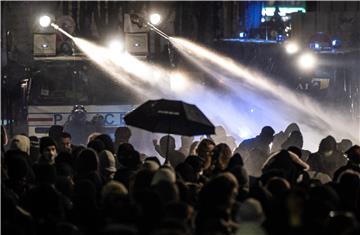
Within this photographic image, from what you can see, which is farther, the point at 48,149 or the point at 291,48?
the point at 291,48

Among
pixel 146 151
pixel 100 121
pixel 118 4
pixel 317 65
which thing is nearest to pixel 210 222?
pixel 146 151

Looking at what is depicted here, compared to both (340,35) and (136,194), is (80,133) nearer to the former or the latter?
(340,35)

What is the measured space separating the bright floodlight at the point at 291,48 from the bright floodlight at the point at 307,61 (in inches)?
11.9

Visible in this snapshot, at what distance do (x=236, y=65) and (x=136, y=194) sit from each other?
664 inches

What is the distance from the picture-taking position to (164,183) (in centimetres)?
795

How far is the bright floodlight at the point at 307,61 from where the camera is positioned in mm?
22688

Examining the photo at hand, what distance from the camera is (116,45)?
25234mm

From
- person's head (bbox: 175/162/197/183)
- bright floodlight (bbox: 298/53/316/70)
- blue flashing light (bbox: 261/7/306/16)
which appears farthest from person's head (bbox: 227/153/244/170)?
blue flashing light (bbox: 261/7/306/16)

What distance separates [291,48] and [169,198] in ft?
52.5

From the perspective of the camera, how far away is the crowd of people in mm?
6879

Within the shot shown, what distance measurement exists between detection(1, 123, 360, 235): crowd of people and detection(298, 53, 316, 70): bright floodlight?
38.5 ft

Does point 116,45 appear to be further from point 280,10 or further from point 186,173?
point 186,173

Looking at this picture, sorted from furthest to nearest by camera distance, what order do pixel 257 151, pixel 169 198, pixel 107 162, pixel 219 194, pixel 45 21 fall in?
1. pixel 45 21
2. pixel 257 151
3. pixel 107 162
4. pixel 169 198
5. pixel 219 194

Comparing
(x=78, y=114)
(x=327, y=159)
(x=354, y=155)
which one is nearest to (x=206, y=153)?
(x=354, y=155)
